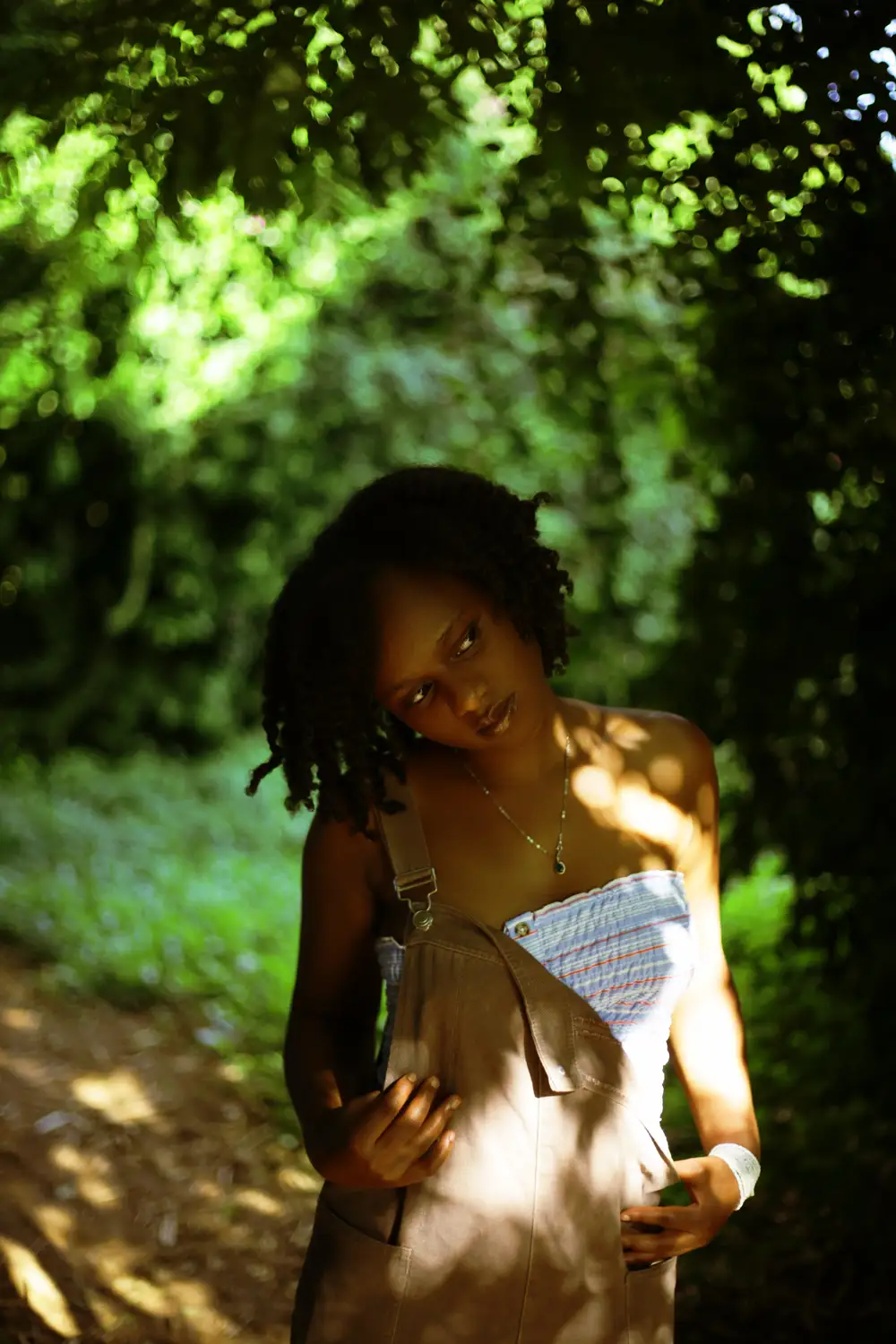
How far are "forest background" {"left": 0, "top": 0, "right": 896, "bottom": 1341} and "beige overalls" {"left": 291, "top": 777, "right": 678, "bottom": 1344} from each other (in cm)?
155

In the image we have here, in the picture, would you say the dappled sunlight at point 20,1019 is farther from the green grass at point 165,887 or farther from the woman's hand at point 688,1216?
the woman's hand at point 688,1216

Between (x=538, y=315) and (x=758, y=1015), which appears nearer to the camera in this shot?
(x=538, y=315)

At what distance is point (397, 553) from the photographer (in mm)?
1996

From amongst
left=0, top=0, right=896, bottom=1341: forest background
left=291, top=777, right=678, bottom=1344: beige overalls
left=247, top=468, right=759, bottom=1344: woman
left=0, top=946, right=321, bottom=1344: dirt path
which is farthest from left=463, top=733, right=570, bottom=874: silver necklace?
left=0, top=946, right=321, bottom=1344: dirt path

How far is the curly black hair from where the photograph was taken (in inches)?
77.7

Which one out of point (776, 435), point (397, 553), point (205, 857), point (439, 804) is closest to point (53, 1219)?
point (439, 804)

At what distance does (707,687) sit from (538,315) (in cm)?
134

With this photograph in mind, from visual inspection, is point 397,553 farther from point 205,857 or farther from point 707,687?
point 205,857

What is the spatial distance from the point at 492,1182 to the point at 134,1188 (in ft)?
8.94

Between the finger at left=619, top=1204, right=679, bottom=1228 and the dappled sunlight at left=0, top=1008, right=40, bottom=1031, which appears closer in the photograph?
the finger at left=619, top=1204, right=679, bottom=1228

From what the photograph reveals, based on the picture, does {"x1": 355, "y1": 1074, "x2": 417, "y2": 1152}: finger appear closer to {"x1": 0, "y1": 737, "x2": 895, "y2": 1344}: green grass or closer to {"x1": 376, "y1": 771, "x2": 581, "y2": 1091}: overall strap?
{"x1": 376, "y1": 771, "x2": 581, "y2": 1091}: overall strap

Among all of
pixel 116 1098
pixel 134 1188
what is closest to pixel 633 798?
pixel 134 1188

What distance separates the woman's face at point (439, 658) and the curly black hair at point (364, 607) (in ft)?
0.08

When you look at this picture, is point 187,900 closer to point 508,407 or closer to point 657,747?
point 508,407
